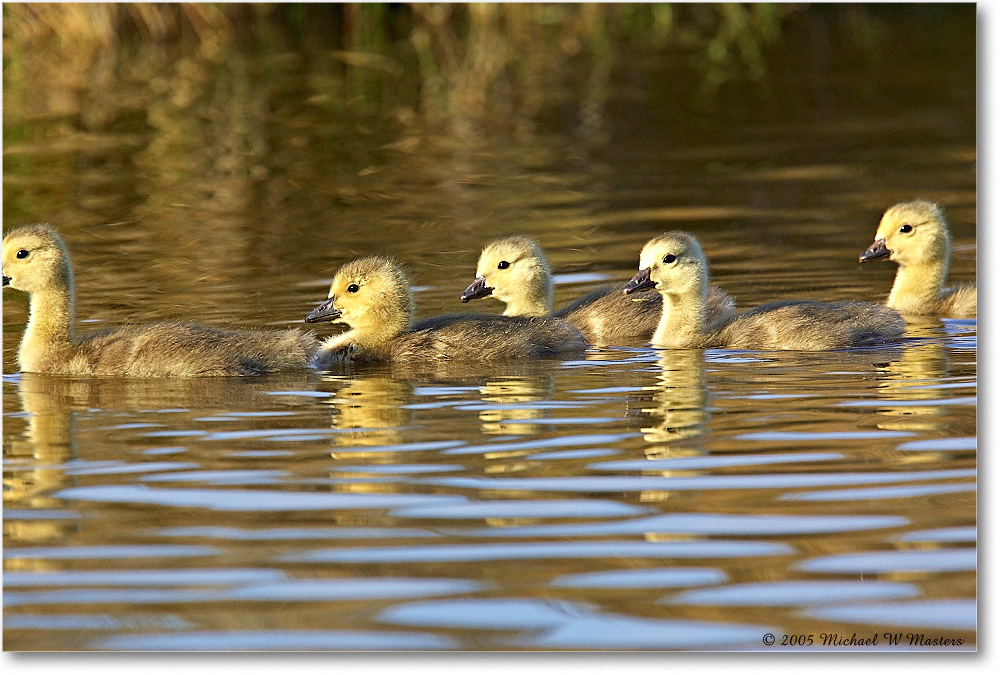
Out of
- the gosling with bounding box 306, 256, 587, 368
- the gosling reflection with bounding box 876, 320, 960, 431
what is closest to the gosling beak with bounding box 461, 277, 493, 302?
the gosling with bounding box 306, 256, 587, 368

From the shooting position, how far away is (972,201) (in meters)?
13.8

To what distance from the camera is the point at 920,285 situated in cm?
1041

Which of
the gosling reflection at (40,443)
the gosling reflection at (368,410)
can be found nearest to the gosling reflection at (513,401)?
the gosling reflection at (368,410)

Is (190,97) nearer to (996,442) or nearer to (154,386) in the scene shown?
(154,386)

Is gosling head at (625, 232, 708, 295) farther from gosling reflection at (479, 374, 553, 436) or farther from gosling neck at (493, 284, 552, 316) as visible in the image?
gosling reflection at (479, 374, 553, 436)

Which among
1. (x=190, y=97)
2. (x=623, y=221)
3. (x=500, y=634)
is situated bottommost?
(x=500, y=634)

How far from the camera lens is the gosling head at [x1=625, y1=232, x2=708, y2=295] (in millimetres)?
9602

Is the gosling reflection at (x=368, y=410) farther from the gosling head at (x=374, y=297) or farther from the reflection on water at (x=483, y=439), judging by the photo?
the gosling head at (x=374, y=297)

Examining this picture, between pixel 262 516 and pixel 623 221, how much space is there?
8.12m

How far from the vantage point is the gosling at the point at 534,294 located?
10023 mm

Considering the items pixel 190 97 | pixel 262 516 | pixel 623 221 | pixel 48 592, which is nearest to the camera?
pixel 48 592

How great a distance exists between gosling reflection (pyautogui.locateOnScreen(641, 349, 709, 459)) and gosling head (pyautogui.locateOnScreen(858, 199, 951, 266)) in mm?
1825

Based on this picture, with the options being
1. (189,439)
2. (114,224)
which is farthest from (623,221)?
(189,439)

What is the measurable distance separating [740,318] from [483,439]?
2816 millimetres
